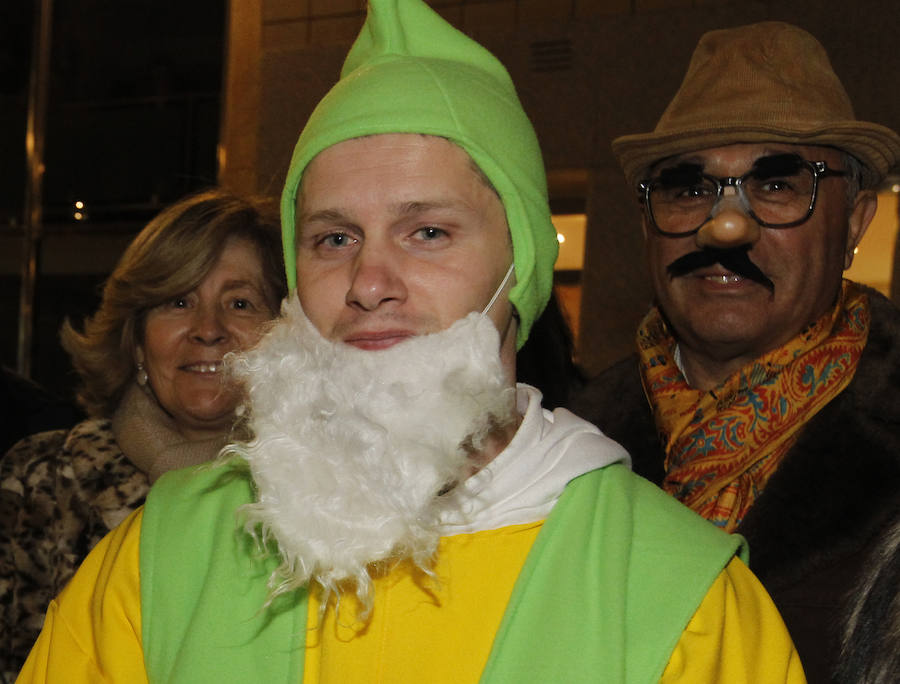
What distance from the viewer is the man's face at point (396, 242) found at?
5.59 feet

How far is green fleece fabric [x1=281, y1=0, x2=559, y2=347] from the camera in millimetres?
1805

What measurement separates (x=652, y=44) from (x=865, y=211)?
6.94ft

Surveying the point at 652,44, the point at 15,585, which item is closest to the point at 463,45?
the point at 15,585

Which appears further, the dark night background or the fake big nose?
the dark night background

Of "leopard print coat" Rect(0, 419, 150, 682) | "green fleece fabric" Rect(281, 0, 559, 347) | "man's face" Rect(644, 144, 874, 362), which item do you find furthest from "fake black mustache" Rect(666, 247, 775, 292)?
"leopard print coat" Rect(0, 419, 150, 682)

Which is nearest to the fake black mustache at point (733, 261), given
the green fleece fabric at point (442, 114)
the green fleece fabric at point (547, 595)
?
the green fleece fabric at point (442, 114)

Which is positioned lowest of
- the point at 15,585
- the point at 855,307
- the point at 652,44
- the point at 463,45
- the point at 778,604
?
the point at 15,585

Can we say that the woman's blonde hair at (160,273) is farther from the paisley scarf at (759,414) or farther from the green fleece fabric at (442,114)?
the paisley scarf at (759,414)

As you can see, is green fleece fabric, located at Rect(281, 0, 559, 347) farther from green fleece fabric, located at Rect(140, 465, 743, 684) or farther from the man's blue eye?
green fleece fabric, located at Rect(140, 465, 743, 684)

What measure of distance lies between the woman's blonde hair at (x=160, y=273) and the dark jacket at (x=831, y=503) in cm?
139

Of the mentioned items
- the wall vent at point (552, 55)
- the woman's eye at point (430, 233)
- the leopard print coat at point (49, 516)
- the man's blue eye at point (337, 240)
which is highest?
the wall vent at point (552, 55)

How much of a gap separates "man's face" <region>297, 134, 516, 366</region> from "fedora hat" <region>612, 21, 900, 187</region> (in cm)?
86

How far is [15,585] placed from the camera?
2771 millimetres

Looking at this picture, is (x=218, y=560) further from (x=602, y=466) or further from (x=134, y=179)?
(x=134, y=179)
